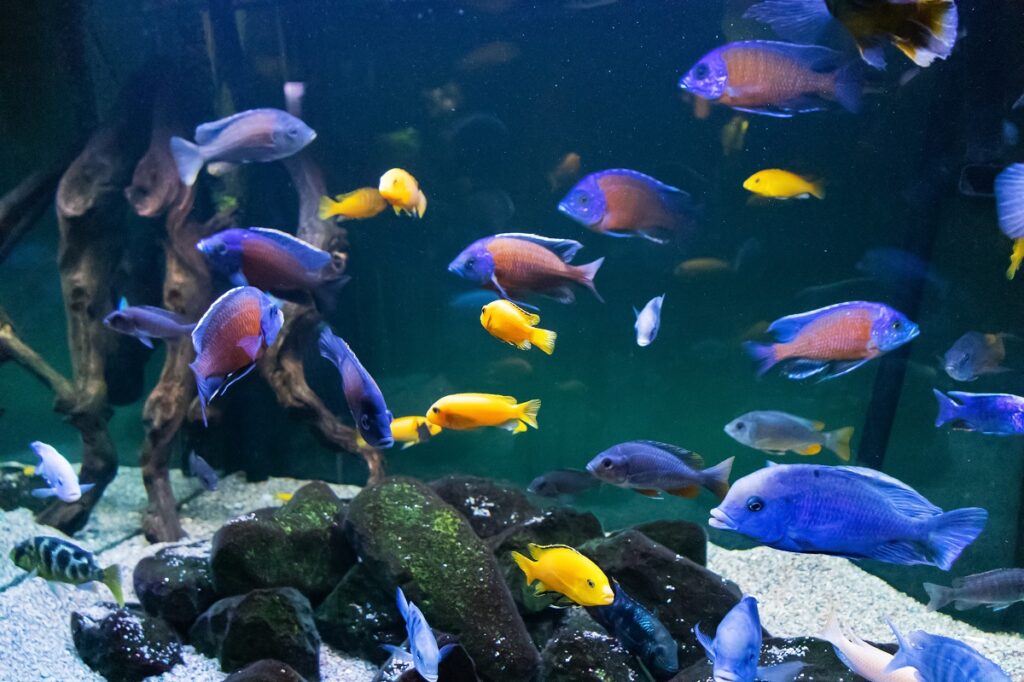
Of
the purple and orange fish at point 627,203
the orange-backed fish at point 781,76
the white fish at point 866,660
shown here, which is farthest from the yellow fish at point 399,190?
the white fish at point 866,660

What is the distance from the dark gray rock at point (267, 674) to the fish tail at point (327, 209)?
3.81 meters

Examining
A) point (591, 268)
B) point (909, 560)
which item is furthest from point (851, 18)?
point (591, 268)

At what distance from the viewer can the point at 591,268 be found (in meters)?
3.65

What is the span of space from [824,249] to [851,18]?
20.2 ft

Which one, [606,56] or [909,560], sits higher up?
[606,56]

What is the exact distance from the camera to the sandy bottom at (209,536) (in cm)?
364

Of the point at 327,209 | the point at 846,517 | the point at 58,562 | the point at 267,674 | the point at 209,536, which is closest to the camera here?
the point at 846,517

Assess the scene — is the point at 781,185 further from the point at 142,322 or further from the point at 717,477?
the point at 142,322

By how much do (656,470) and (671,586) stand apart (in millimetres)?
821

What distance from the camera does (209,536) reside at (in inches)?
240

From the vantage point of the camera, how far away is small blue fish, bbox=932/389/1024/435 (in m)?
3.23

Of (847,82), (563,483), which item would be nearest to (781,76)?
(847,82)

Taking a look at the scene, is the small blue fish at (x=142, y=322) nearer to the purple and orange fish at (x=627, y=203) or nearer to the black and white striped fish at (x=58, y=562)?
the black and white striped fish at (x=58, y=562)

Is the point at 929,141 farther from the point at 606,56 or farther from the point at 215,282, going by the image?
the point at 215,282
